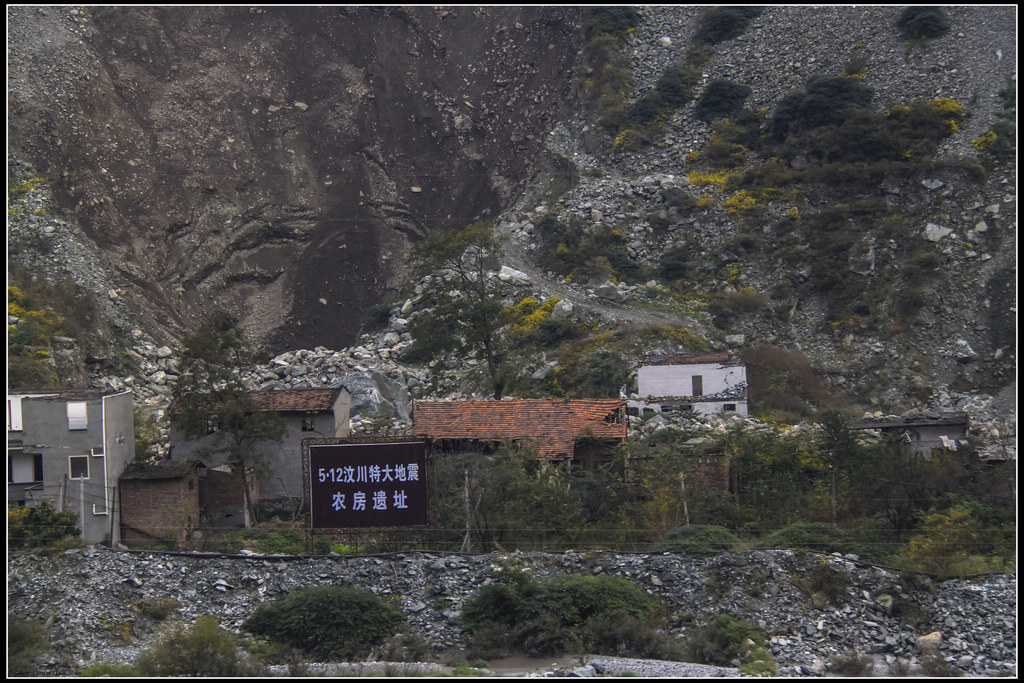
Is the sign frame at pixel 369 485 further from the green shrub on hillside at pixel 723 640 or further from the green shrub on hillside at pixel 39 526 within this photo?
the green shrub on hillside at pixel 723 640

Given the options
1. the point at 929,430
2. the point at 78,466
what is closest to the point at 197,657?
the point at 78,466

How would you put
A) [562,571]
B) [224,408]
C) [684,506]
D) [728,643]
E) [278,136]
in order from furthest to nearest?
[278,136], [224,408], [684,506], [562,571], [728,643]

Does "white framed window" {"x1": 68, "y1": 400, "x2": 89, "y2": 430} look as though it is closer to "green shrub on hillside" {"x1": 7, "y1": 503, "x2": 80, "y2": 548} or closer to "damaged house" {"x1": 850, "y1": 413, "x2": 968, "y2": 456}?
"green shrub on hillside" {"x1": 7, "y1": 503, "x2": 80, "y2": 548}

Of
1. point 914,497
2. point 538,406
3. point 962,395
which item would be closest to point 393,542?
point 538,406

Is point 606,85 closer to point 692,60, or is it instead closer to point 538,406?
point 692,60

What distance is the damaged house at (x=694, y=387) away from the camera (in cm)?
3036

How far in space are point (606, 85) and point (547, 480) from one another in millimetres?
34085

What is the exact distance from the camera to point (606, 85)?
51.0 metres

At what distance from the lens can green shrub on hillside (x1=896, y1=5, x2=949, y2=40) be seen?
48.3m

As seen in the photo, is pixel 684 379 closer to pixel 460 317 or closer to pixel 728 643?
pixel 460 317

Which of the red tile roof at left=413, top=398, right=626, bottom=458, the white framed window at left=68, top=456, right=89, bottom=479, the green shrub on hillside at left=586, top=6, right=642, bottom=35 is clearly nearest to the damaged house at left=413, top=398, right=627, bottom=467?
the red tile roof at left=413, top=398, right=626, bottom=458

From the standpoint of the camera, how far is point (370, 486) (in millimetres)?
18594

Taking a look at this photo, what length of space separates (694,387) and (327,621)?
16684 mm

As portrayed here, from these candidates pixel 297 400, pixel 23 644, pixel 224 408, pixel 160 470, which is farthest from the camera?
pixel 297 400
